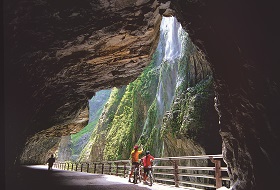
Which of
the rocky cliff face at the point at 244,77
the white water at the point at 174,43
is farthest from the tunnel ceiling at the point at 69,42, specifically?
the white water at the point at 174,43

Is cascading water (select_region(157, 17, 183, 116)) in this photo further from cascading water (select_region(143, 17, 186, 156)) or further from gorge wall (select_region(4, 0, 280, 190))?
gorge wall (select_region(4, 0, 280, 190))

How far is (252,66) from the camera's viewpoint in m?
6.07

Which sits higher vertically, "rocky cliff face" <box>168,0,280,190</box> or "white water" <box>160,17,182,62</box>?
"white water" <box>160,17,182,62</box>

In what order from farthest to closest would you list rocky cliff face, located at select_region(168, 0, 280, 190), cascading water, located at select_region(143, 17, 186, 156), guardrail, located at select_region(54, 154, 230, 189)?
cascading water, located at select_region(143, 17, 186, 156), guardrail, located at select_region(54, 154, 230, 189), rocky cliff face, located at select_region(168, 0, 280, 190)

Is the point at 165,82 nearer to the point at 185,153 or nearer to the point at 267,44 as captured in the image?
the point at 185,153

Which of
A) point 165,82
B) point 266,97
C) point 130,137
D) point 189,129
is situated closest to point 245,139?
point 266,97

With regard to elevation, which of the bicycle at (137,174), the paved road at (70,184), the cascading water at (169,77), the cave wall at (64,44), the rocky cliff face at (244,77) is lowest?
the paved road at (70,184)

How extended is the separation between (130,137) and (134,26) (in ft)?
77.8

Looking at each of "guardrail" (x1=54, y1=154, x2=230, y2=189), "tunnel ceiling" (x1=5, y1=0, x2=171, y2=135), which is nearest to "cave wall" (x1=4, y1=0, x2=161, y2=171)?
"tunnel ceiling" (x1=5, y1=0, x2=171, y2=135)

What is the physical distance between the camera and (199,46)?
28.5 feet

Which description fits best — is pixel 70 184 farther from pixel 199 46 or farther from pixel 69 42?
pixel 199 46

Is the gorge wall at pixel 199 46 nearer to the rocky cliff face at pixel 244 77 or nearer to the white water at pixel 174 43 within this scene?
the rocky cliff face at pixel 244 77

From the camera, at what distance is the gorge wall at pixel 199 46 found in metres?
5.74

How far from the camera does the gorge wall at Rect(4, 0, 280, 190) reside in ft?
18.8
